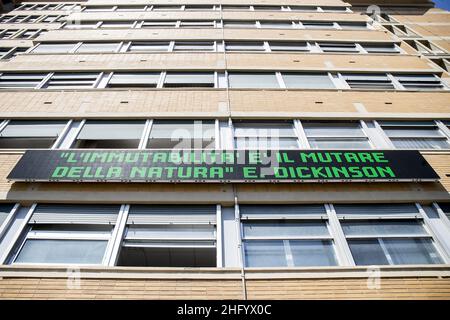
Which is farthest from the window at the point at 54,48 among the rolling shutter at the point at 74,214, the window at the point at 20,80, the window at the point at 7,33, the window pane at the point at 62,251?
the window pane at the point at 62,251

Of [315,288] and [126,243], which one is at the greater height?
[126,243]

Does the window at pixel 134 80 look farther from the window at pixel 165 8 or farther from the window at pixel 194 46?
the window at pixel 165 8

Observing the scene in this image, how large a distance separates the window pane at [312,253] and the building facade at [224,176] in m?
0.04

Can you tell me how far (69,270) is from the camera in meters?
6.31

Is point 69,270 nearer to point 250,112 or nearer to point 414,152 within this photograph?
point 250,112

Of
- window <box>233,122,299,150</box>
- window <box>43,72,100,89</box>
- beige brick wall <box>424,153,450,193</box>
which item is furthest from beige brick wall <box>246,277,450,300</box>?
window <box>43,72,100,89</box>

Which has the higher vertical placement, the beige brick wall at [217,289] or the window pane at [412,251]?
the window pane at [412,251]

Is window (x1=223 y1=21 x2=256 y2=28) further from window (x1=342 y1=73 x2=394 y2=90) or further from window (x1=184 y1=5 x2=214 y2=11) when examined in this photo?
window (x1=342 y1=73 x2=394 y2=90)

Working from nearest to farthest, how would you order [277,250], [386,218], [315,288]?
[315,288] < [277,250] < [386,218]

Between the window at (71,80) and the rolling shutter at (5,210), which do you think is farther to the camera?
the window at (71,80)

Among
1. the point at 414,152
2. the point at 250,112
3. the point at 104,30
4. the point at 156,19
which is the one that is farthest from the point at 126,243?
the point at 156,19

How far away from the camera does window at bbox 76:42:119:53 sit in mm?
15461

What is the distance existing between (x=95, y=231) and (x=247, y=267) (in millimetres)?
3875

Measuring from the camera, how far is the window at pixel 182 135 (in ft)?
32.1
